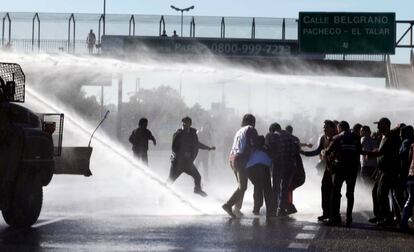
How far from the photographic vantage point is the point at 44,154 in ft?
43.1

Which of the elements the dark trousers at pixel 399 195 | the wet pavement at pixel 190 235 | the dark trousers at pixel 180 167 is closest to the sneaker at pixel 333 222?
the wet pavement at pixel 190 235

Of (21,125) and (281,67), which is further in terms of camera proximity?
(281,67)

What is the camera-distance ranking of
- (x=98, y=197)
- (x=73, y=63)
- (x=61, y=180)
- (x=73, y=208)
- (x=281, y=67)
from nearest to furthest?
1. (x=73, y=208)
2. (x=98, y=197)
3. (x=73, y=63)
4. (x=61, y=180)
5. (x=281, y=67)

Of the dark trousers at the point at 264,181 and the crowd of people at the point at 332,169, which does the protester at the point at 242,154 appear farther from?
the dark trousers at the point at 264,181

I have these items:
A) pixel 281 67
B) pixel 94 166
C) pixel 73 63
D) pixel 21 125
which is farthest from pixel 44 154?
pixel 281 67

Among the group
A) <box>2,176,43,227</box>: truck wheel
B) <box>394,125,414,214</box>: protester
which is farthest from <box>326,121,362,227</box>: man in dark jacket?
<box>2,176,43,227</box>: truck wheel

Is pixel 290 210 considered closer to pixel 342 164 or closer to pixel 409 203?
pixel 342 164

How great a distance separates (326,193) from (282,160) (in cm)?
106

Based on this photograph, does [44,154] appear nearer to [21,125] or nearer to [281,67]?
[21,125]

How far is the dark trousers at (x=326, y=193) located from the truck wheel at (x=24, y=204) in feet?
14.5

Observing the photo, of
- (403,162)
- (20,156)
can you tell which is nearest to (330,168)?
(403,162)

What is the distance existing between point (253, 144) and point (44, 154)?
3691mm

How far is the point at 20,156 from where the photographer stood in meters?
12.7

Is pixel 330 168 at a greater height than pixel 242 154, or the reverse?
pixel 242 154
